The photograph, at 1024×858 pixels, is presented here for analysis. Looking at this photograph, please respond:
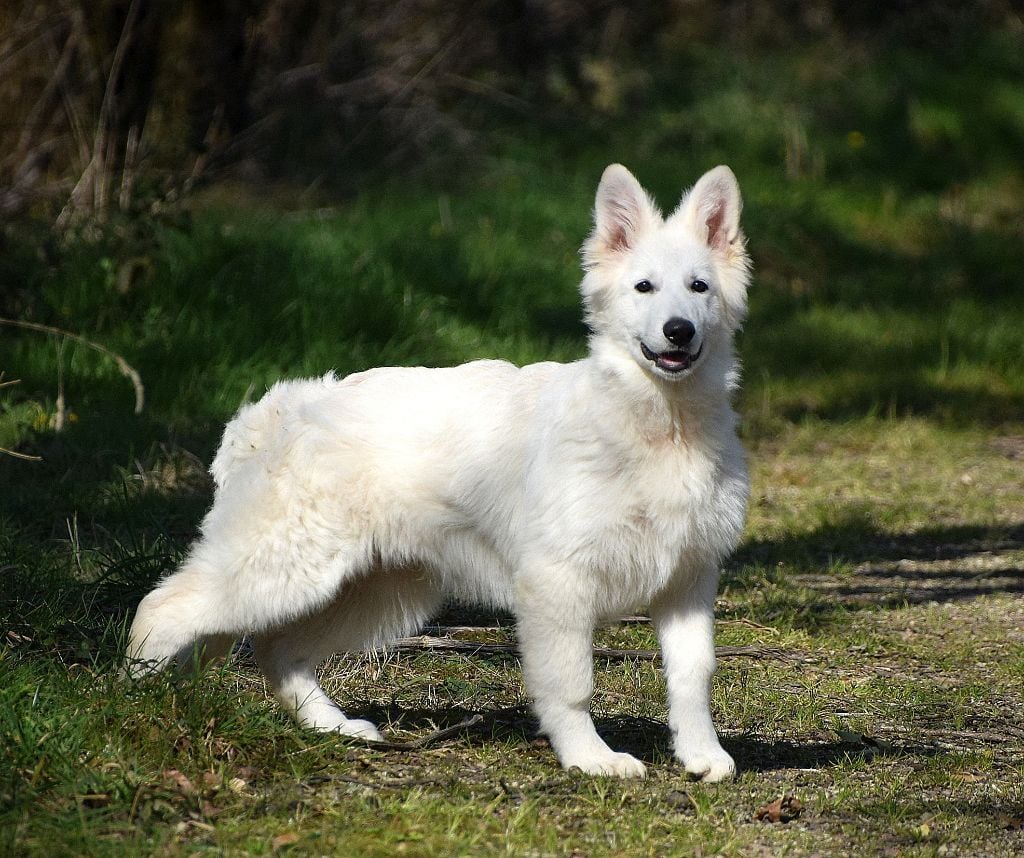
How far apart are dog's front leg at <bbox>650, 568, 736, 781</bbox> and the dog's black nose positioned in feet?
2.13

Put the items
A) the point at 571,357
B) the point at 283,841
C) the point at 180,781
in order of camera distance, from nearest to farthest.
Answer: the point at 283,841, the point at 180,781, the point at 571,357

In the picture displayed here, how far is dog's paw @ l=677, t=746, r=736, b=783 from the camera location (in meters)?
3.72

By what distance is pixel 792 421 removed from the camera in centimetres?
813

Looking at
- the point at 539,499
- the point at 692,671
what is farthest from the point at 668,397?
the point at 692,671

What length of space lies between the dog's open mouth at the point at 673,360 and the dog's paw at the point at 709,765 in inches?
40.6

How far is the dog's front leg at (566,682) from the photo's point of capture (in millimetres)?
3744

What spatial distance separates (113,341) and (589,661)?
170 inches

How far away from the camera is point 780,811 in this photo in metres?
3.55

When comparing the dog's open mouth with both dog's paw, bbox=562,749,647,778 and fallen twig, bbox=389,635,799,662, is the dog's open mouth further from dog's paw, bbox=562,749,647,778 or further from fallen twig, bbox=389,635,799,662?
fallen twig, bbox=389,635,799,662

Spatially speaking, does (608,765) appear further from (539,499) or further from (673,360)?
(673,360)

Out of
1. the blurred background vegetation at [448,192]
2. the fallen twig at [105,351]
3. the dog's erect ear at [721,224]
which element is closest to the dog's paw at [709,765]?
the dog's erect ear at [721,224]

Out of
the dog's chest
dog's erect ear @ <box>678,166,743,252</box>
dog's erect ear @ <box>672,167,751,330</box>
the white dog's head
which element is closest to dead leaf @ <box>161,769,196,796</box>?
the dog's chest

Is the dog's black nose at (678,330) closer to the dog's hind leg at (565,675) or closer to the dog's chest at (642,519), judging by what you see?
the dog's chest at (642,519)

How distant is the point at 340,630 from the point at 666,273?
1.47 meters
